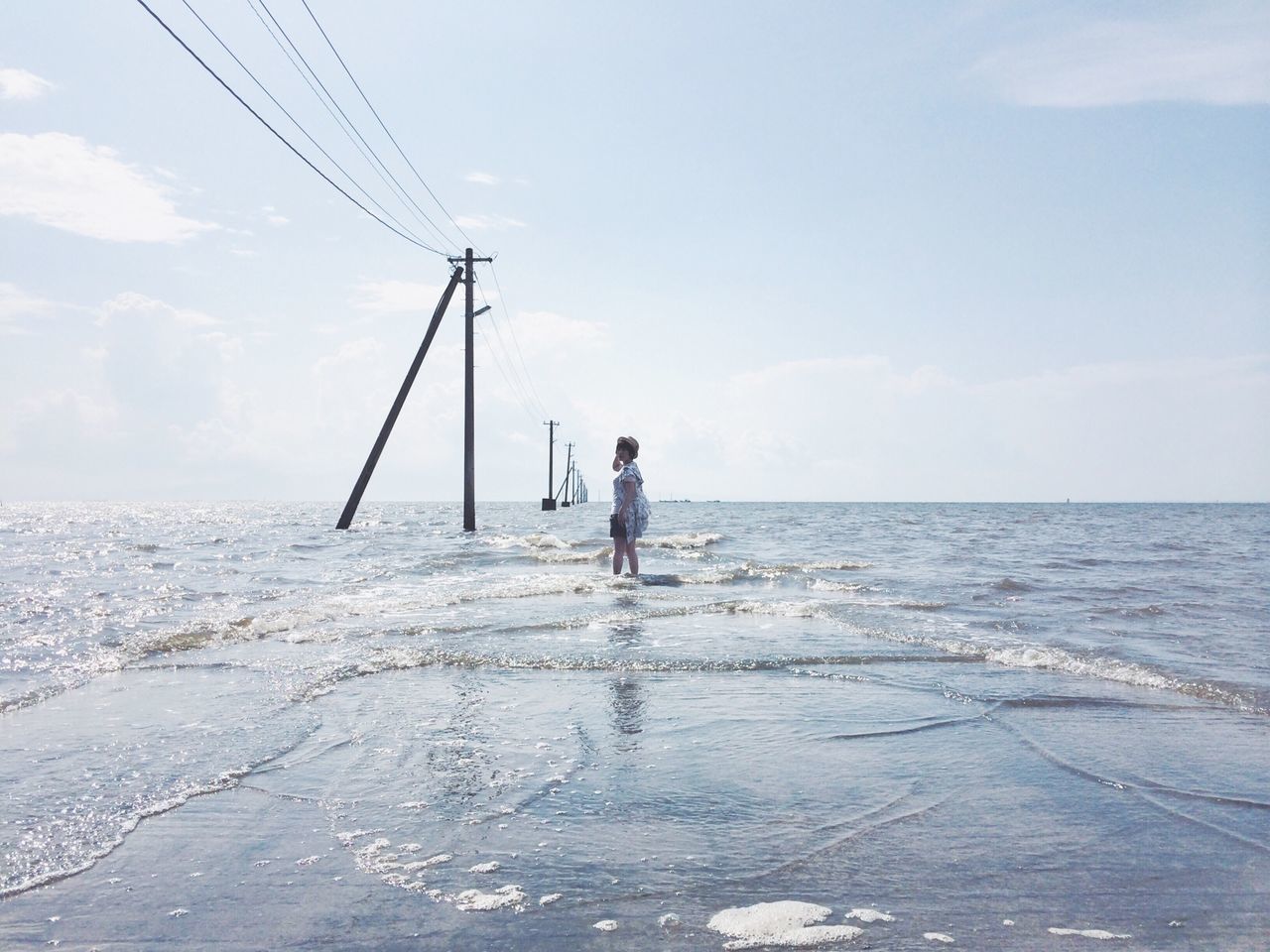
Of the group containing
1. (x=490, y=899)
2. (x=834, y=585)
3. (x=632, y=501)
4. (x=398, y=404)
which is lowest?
(x=834, y=585)

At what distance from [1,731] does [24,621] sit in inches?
176

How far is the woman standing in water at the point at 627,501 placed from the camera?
12.5 m

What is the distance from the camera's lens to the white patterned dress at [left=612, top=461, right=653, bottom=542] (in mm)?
12570

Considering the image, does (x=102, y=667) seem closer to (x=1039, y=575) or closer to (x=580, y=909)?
(x=580, y=909)

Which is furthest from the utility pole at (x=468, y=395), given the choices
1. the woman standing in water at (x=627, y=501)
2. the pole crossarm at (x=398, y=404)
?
the woman standing in water at (x=627, y=501)

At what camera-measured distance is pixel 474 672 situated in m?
5.79

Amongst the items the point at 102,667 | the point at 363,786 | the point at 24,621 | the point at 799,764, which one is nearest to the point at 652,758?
the point at 799,764

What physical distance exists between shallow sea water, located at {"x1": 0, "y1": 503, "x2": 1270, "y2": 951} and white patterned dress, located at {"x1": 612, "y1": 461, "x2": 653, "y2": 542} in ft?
13.6

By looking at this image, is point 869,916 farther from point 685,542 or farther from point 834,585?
point 685,542

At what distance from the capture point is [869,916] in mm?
2316

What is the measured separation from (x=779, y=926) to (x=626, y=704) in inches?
104

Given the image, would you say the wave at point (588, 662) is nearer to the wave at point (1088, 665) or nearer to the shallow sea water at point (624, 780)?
the shallow sea water at point (624, 780)

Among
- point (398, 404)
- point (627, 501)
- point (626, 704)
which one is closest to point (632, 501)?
point (627, 501)

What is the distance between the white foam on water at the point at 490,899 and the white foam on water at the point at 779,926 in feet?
1.82
